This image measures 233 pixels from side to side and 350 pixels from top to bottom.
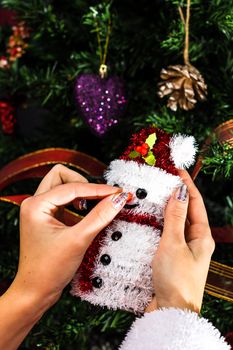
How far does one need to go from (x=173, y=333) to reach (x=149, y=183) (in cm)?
21

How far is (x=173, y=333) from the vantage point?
1.80 feet

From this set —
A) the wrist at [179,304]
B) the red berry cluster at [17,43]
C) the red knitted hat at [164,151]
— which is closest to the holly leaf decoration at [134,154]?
the red knitted hat at [164,151]

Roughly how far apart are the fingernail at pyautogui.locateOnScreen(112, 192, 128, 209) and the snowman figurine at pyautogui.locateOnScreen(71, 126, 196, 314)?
1 centimetres

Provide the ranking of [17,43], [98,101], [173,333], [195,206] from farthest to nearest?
[17,43] < [98,101] < [195,206] < [173,333]

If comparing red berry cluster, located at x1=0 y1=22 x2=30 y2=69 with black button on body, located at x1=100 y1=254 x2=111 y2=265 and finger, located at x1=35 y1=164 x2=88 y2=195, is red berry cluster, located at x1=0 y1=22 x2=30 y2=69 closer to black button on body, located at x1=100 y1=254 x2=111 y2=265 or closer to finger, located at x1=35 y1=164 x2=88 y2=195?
finger, located at x1=35 y1=164 x2=88 y2=195

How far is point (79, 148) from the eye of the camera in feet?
3.38

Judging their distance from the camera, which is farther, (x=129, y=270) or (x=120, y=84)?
(x=120, y=84)

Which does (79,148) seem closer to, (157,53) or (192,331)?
(157,53)

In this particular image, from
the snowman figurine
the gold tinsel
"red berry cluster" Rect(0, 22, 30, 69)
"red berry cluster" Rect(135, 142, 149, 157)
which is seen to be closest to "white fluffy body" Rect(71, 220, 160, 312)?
the snowman figurine

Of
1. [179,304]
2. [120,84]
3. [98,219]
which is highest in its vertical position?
[120,84]

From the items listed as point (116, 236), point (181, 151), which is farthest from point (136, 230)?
point (181, 151)

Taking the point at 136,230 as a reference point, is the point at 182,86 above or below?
above

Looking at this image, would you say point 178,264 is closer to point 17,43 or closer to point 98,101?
point 98,101

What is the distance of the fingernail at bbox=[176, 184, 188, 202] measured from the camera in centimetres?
61
